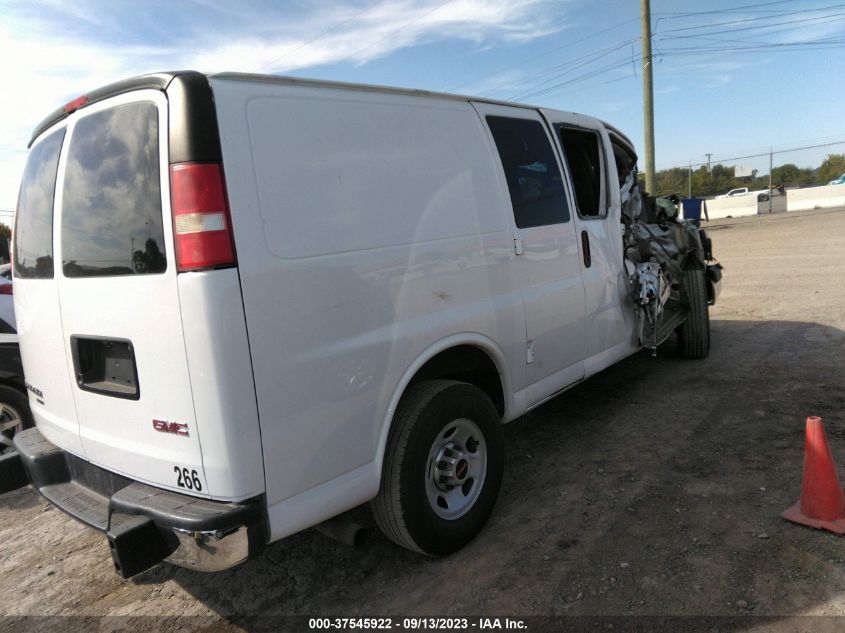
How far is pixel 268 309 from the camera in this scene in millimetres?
2309

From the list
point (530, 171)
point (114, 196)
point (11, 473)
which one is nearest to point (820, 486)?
point (530, 171)

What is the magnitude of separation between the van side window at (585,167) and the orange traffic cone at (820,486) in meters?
2.02

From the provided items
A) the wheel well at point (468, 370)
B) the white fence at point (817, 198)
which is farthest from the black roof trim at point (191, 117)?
the white fence at point (817, 198)

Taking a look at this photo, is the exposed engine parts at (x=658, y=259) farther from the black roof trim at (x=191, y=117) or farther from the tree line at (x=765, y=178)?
the tree line at (x=765, y=178)

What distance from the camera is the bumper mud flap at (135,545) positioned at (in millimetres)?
2260

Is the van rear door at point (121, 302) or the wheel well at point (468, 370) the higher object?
the van rear door at point (121, 302)

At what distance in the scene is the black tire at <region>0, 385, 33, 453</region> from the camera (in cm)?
479

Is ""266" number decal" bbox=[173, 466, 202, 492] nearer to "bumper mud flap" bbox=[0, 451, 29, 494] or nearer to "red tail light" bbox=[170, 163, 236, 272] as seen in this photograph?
"red tail light" bbox=[170, 163, 236, 272]

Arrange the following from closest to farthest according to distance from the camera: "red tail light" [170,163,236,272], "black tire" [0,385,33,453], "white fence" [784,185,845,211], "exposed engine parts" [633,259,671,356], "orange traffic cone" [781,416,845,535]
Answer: "red tail light" [170,163,236,272] → "orange traffic cone" [781,416,845,535] → "black tire" [0,385,33,453] → "exposed engine parts" [633,259,671,356] → "white fence" [784,185,845,211]

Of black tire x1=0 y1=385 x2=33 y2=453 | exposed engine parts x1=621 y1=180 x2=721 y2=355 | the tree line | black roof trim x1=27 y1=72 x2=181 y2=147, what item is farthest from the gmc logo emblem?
the tree line

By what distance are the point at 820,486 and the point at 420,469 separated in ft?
6.69

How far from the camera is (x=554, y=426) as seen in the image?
494 cm

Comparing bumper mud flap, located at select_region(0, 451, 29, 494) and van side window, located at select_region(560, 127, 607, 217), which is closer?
bumper mud flap, located at select_region(0, 451, 29, 494)

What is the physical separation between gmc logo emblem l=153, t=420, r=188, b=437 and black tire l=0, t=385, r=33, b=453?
3221mm
